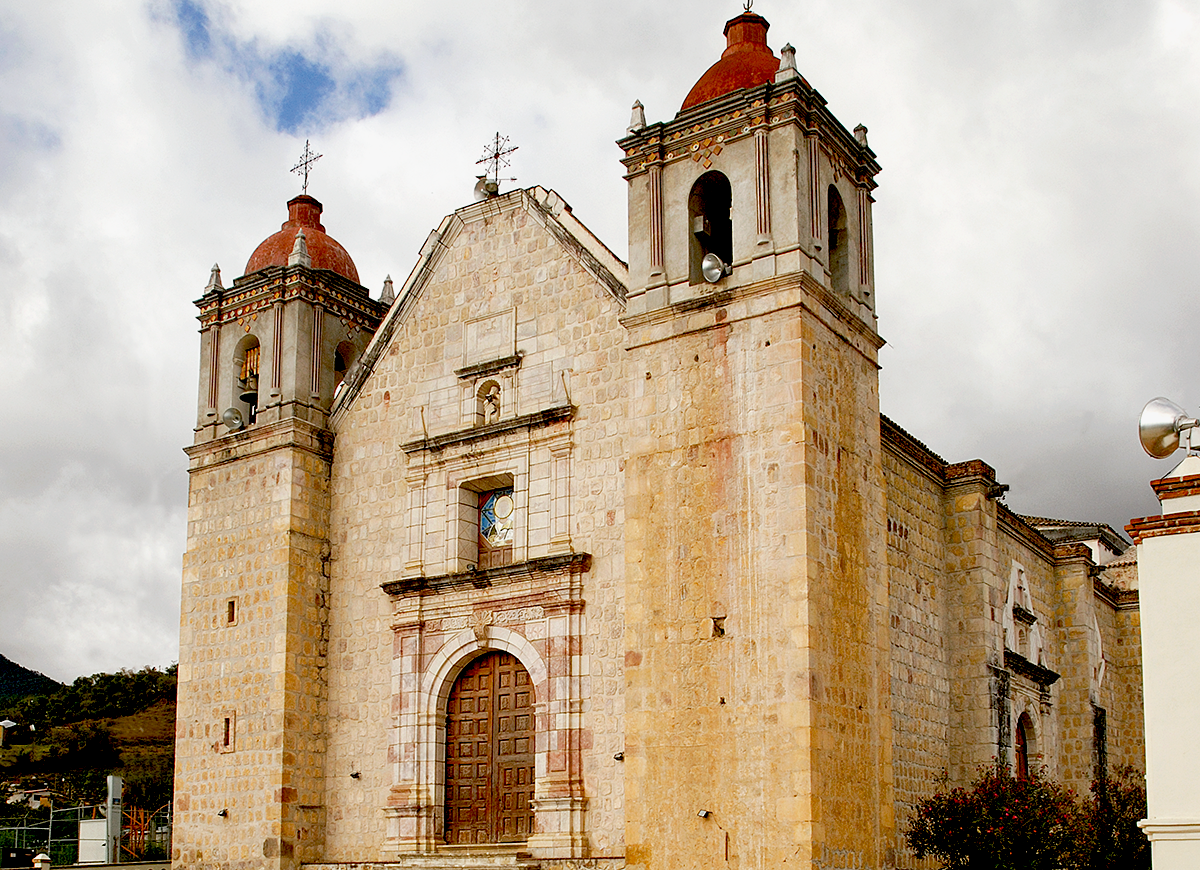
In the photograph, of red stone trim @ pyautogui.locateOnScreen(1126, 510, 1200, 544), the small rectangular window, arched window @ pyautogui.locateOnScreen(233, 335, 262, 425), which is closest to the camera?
red stone trim @ pyautogui.locateOnScreen(1126, 510, 1200, 544)

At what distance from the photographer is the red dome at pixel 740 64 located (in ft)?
57.5

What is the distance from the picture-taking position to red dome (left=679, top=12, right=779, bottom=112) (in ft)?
57.5

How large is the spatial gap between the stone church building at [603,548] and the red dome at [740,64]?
0.05 meters

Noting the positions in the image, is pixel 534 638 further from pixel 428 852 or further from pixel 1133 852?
pixel 1133 852

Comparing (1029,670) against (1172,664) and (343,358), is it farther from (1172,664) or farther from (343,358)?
(343,358)

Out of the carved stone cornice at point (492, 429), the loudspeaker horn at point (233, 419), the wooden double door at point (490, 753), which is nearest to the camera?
the wooden double door at point (490, 753)

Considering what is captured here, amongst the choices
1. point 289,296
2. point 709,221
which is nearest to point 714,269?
point 709,221

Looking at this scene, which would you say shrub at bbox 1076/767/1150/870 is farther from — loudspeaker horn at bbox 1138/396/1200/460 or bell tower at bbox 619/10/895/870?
loudspeaker horn at bbox 1138/396/1200/460

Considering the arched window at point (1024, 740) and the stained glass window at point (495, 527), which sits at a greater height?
the stained glass window at point (495, 527)

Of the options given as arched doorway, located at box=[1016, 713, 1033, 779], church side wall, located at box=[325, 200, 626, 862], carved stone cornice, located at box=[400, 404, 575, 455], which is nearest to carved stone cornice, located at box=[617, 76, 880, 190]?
church side wall, located at box=[325, 200, 626, 862]

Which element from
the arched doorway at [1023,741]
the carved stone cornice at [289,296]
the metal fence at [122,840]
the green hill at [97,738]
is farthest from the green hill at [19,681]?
the arched doorway at [1023,741]

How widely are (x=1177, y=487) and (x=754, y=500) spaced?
5035 mm

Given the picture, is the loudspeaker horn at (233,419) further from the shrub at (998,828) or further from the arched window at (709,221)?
the shrub at (998,828)

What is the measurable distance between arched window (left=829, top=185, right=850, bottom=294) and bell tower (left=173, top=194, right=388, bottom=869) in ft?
26.0
